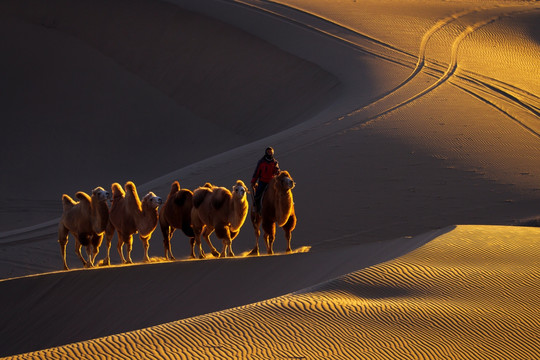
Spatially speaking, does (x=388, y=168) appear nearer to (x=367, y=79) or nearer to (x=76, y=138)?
(x=367, y=79)

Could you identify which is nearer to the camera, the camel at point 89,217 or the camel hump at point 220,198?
the camel hump at point 220,198

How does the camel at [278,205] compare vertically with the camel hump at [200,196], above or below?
below

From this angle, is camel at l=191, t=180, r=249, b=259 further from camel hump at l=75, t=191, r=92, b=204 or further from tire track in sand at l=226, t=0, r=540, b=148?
tire track in sand at l=226, t=0, r=540, b=148

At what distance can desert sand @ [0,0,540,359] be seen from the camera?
26.7 feet

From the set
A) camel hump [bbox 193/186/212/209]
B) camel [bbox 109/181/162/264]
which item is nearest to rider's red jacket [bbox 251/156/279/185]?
camel hump [bbox 193/186/212/209]

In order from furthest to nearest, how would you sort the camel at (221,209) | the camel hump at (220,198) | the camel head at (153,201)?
the camel head at (153,201) < the camel hump at (220,198) < the camel at (221,209)

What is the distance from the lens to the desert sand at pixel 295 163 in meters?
8.12

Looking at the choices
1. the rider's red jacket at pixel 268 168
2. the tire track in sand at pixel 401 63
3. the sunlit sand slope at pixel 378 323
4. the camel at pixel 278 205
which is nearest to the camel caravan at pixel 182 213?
the camel at pixel 278 205

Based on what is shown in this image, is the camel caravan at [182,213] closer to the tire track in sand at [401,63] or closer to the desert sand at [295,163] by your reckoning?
the desert sand at [295,163]

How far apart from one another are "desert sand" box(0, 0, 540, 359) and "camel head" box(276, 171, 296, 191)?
111 centimetres

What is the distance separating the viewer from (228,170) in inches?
812

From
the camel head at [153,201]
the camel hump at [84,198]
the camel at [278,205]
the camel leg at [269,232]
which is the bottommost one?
the camel leg at [269,232]

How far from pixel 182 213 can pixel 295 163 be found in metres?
6.56

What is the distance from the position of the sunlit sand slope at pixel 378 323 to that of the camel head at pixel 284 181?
3.09 metres
